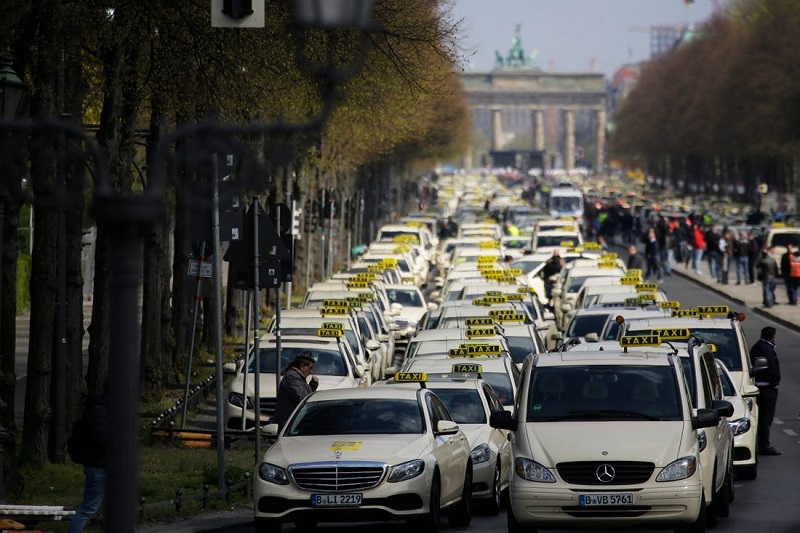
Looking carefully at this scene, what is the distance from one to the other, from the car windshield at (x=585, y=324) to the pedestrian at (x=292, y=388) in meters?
10.3

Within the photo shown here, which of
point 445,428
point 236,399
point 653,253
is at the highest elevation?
point 653,253

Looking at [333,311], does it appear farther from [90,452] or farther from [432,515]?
[90,452]

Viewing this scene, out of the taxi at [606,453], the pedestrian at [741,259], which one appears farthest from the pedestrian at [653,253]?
the taxi at [606,453]

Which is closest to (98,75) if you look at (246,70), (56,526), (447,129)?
(246,70)

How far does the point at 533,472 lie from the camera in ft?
47.0

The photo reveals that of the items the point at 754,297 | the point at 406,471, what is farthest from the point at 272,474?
the point at 754,297

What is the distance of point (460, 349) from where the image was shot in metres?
22.1

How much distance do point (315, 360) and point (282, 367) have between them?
0.47 m

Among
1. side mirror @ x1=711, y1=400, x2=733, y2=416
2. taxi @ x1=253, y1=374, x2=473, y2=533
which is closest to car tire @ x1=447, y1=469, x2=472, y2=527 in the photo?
taxi @ x1=253, y1=374, x2=473, y2=533

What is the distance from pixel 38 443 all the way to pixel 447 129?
239 feet

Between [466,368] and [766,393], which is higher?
[466,368]

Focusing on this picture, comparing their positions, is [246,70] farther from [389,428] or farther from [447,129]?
[447,129]

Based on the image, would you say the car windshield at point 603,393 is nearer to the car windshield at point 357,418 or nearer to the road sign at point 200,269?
the car windshield at point 357,418

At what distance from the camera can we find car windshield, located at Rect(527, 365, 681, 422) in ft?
48.9
